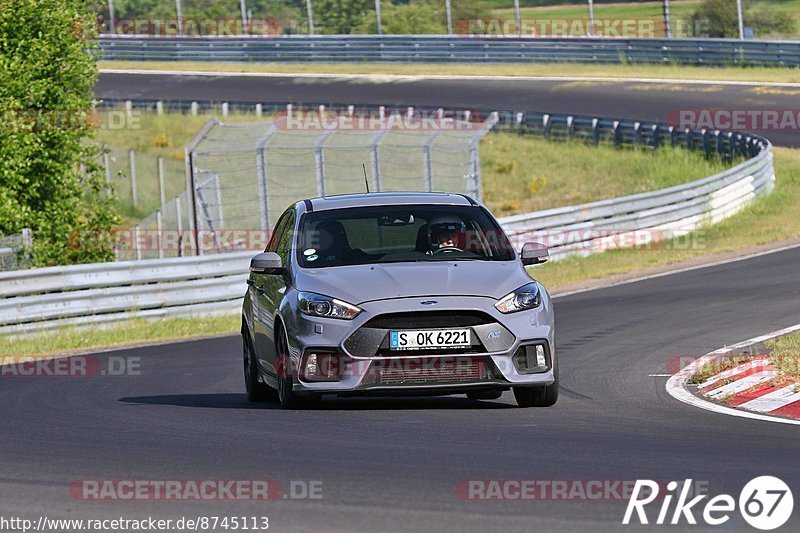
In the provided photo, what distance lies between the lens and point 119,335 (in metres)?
19.4

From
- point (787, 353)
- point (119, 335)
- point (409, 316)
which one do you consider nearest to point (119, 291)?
point (119, 335)

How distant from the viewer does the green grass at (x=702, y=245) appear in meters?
24.4

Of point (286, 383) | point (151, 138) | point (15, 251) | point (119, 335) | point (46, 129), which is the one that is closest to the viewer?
point (286, 383)

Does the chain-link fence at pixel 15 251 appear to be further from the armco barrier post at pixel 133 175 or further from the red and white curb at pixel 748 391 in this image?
the armco barrier post at pixel 133 175

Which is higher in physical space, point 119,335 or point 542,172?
point 119,335

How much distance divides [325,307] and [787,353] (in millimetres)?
4507

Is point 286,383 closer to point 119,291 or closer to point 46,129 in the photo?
point 119,291

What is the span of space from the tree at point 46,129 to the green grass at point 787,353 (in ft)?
44.8

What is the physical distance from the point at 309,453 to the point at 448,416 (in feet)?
6.07

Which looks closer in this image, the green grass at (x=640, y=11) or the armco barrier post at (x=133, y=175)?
the armco barrier post at (x=133, y=175)

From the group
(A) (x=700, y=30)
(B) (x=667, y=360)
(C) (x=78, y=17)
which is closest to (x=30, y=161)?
(C) (x=78, y=17)

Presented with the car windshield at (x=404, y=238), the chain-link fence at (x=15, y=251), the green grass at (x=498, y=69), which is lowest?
the green grass at (x=498, y=69)

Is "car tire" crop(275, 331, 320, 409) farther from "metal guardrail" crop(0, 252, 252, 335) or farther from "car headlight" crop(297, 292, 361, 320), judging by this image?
"metal guardrail" crop(0, 252, 252, 335)

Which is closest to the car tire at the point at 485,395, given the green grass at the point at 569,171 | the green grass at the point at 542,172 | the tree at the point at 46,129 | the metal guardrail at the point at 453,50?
the tree at the point at 46,129
